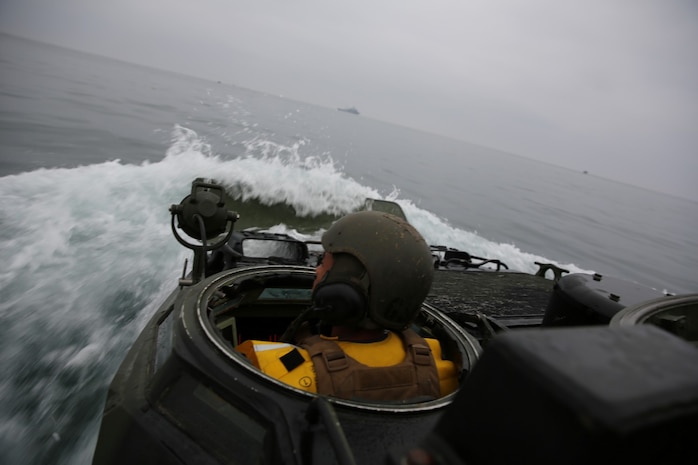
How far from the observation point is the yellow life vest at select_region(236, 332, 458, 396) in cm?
179

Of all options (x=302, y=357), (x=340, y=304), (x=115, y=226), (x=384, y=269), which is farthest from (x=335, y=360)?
(x=115, y=226)

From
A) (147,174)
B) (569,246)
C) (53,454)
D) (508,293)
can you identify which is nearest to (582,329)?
(53,454)

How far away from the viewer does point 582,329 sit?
0.67m

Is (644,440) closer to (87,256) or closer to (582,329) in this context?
(582,329)

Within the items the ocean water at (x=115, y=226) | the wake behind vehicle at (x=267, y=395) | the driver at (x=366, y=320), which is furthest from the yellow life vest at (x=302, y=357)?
the ocean water at (x=115, y=226)

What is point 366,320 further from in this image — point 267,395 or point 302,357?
point 267,395

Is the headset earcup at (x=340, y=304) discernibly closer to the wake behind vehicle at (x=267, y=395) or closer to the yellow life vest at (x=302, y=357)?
the yellow life vest at (x=302, y=357)

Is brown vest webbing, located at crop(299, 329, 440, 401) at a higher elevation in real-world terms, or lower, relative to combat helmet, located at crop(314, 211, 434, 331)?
lower

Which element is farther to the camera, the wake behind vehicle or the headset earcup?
the headset earcup

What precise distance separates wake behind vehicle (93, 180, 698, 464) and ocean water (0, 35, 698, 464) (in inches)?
87.7

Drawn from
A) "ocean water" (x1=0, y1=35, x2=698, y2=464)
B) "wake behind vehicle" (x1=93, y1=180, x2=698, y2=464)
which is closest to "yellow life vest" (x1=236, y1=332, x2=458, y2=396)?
"wake behind vehicle" (x1=93, y1=180, x2=698, y2=464)

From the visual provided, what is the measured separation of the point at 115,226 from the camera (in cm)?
827

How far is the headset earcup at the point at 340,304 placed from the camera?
1804 mm

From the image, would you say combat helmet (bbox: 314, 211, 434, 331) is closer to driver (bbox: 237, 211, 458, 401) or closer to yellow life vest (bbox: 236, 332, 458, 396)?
driver (bbox: 237, 211, 458, 401)
